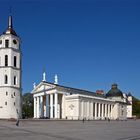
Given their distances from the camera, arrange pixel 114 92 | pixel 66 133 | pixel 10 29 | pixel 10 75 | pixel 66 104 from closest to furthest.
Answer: pixel 66 133 → pixel 10 75 → pixel 10 29 → pixel 66 104 → pixel 114 92

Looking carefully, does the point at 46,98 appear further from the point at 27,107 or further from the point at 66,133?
the point at 66,133

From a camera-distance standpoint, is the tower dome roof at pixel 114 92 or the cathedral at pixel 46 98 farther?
the tower dome roof at pixel 114 92

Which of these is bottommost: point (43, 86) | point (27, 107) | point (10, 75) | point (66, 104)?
point (27, 107)

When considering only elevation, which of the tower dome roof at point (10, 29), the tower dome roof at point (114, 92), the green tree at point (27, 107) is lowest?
the green tree at point (27, 107)

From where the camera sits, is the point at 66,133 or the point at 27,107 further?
the point at 27,107

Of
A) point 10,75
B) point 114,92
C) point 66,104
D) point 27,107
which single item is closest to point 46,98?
point 66,104

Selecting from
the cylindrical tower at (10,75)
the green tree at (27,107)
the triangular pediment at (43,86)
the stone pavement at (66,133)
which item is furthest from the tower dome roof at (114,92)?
the stone pavement at (66,133)

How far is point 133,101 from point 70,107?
86167mm

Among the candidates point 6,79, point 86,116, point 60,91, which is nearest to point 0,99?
point 6,79

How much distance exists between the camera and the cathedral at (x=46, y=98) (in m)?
79.9

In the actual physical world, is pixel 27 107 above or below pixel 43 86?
below

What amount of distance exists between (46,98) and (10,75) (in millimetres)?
33340

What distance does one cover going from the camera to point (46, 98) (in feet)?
368

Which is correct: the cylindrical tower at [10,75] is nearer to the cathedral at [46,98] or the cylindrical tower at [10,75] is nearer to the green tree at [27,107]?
the cathedral at [46,98]
